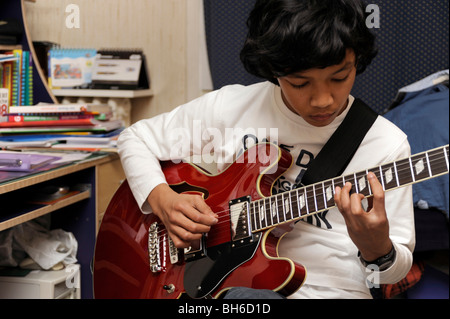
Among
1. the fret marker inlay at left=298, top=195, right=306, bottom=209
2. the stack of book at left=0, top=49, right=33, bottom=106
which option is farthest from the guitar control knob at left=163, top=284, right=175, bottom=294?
the stack of book at left=0, top=49, right=33, bottom=106

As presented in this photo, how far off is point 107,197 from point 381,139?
2.64ft

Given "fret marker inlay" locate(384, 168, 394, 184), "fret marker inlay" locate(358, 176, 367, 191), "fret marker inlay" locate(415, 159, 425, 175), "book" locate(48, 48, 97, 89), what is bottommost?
"fret marker inlay" locate(358, 176, 367, 191)

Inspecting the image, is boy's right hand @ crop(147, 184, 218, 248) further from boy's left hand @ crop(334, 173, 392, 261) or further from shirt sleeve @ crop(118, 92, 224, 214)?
boy's left hand @ crop(334, 173, 392, 261)

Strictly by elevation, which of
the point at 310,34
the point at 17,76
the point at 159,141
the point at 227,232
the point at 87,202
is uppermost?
the point at 310,34

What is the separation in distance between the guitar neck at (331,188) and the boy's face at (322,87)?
118 mm

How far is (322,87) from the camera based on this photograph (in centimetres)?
79

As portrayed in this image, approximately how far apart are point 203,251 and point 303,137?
29 cm

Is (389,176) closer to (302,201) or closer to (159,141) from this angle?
(302,201)

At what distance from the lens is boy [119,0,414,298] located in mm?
784

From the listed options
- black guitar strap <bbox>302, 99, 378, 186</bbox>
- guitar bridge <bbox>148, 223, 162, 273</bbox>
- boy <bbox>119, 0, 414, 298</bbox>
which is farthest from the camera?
guitar bridge <bbox>148, 223, 162, 273</bbox>

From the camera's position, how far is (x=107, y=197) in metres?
1.40

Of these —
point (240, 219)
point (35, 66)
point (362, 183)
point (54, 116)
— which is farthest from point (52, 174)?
point (362, 183)
